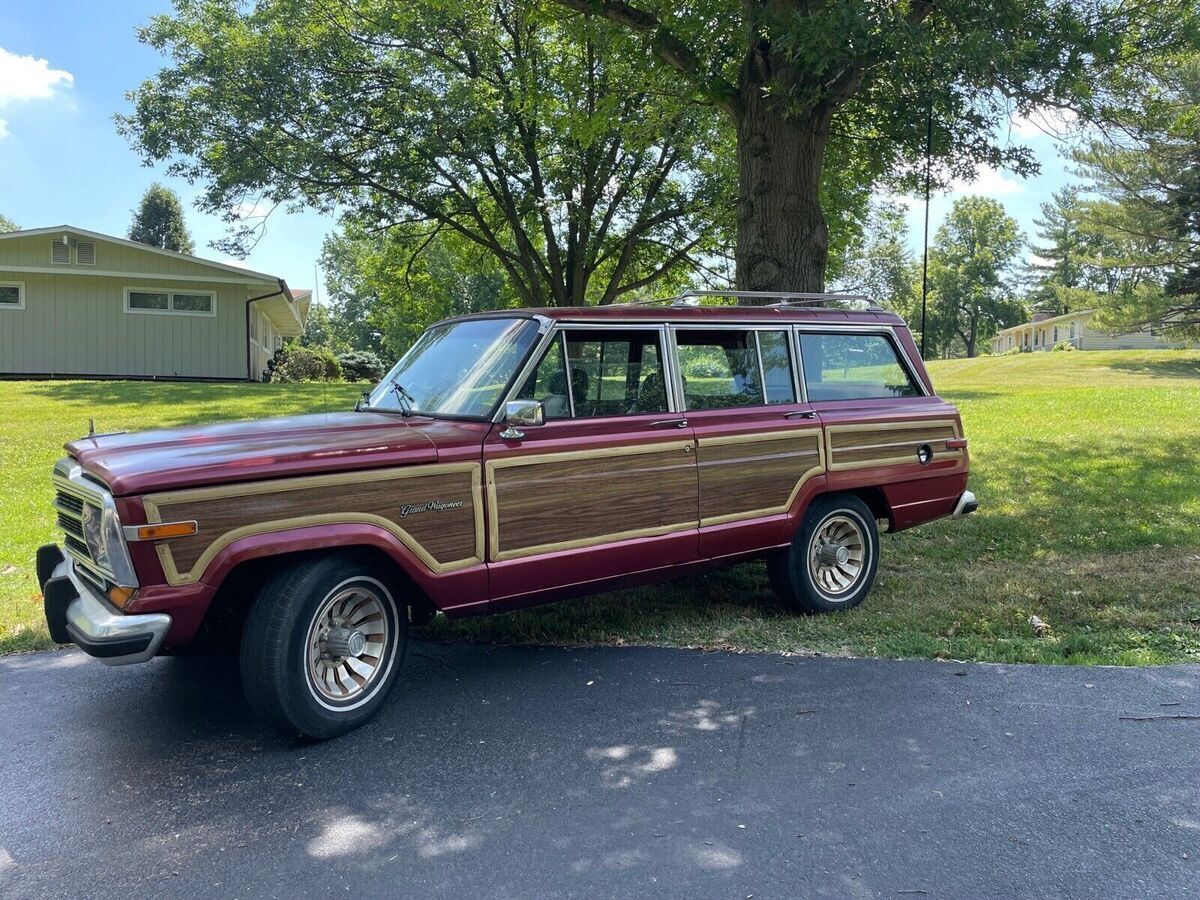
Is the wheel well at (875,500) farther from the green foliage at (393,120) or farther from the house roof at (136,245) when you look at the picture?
the house roof at (136,245)

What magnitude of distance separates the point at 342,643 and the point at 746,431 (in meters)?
2.63

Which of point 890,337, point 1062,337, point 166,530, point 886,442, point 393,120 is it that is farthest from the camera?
point 1062,337

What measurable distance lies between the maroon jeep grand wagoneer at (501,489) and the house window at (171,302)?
67.3ft

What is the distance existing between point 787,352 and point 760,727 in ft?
8.48

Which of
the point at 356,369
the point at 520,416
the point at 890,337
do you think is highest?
the point at 356,369

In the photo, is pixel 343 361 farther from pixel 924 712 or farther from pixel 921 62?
pixel 924 712

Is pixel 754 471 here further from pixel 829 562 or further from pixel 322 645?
pixel 322 645

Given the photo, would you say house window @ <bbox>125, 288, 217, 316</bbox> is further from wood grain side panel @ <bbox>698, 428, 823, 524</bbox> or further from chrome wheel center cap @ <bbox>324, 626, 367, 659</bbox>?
chrome wheel center cap @ <bbox>324, 626, 367, 659</bbox>

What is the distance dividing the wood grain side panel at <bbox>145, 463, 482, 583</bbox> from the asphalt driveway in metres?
0.86

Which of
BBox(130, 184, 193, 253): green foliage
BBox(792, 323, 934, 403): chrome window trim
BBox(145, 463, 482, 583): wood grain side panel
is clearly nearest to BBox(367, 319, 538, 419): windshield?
BBox(145, 463, 482, 583): wood grain side panel

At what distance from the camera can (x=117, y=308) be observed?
22.8m

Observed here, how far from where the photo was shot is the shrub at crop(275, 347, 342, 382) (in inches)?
1075

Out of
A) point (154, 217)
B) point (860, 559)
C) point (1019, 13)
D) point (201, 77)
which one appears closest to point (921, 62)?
point (1019, 13)

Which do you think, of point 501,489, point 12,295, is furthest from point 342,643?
point 12,295
